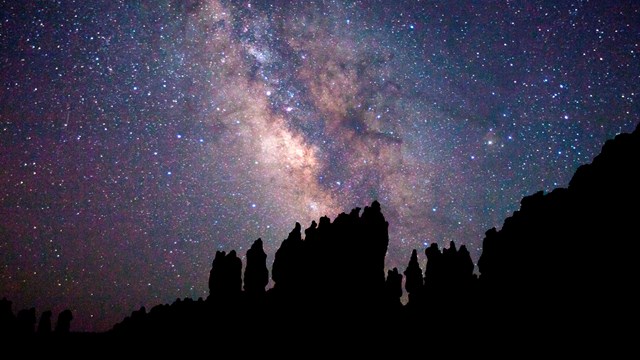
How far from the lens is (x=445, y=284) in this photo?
183ft

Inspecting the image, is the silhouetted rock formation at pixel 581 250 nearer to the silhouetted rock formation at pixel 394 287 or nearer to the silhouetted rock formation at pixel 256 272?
the silhouetted rock formation at pixel 394 287

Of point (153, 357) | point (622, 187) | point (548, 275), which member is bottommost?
point (153, 357)

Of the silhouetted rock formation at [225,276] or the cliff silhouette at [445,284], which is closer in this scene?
the cliff silhouette at [445,284]

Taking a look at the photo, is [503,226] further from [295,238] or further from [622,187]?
[295,238]

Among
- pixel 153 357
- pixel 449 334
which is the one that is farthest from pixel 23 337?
pixel 449 334

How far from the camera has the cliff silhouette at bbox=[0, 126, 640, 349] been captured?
26000mm

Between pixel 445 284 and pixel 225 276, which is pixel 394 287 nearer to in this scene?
pixel 445 284

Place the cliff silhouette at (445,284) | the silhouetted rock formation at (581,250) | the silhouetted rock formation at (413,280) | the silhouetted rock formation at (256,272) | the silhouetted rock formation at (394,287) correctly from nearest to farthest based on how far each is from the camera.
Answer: the silhouetted rock formation at (581,250), the cliff silhouette at (445,284), the silhouetted rock formation at (394,287), the silhouetted rock formation at (413,280), the silhouetted rock formation at (256,272)

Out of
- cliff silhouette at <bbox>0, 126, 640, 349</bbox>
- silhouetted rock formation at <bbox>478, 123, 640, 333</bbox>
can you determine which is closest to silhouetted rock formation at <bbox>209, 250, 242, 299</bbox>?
cliff silhouette at <bbox>0, 126, 640, 349</bbox>

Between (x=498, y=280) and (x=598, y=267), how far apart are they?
1295 centimetres

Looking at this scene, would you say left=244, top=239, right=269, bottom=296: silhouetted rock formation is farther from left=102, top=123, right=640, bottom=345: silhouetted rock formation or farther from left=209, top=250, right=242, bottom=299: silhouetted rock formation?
left=209, top=250, right=242, bottom=299: silhouetted rock formation

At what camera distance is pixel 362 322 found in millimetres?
53188

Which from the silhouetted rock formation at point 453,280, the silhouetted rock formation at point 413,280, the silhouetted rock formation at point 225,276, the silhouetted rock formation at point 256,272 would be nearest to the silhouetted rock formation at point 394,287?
the silhouetted rock formation at point 453,280

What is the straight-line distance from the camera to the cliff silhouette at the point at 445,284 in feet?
85.3
